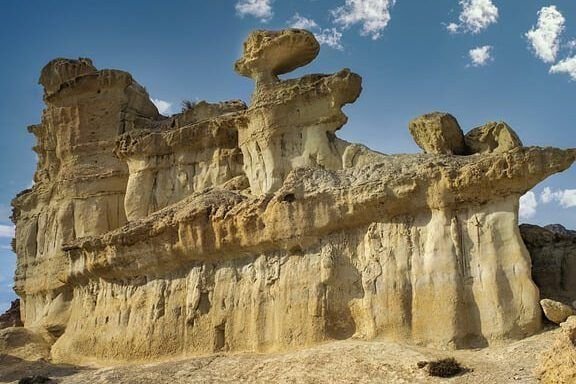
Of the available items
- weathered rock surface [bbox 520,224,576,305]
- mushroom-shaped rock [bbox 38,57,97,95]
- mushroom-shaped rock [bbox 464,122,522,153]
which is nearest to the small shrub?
weathered rock surface [bbox 520,224,576,305]

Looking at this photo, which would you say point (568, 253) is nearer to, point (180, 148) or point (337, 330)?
point (337, 330)

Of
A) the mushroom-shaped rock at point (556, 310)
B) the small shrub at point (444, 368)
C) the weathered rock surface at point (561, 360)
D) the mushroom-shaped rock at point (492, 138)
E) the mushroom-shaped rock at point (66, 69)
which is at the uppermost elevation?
the mushroom-shaped rock at point (66, 69)

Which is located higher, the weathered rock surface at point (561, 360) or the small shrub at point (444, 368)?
the weathered rock surface at point (561, 360)

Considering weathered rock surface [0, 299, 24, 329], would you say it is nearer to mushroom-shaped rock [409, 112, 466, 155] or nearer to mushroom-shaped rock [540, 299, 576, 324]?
mushroom-shaped rock [409, 112, 466, 155]

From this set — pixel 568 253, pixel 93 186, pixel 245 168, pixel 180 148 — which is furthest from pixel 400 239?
pixel 93 186

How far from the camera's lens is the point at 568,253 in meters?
21.2

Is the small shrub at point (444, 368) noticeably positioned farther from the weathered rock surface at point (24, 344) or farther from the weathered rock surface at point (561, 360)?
the weathered rock surface at point (24, 344)

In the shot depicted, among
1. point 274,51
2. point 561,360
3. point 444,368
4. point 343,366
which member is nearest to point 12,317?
point 274,51

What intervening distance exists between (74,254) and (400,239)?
15.8m

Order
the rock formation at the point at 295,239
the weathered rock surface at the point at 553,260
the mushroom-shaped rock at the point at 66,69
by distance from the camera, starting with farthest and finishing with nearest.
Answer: the mushroom-shaped rock at the point at 66,69
the weathered rock surface at the point at 553,260
the rock formation at the point at 295,239

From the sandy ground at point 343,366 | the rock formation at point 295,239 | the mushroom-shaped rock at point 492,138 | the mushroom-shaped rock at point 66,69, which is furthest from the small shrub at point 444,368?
the mushroom-shaped rock at point 66,69

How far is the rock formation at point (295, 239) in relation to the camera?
1961 centimetres

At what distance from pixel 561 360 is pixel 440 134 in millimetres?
12343

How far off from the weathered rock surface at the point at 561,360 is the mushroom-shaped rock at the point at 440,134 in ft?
36.5
